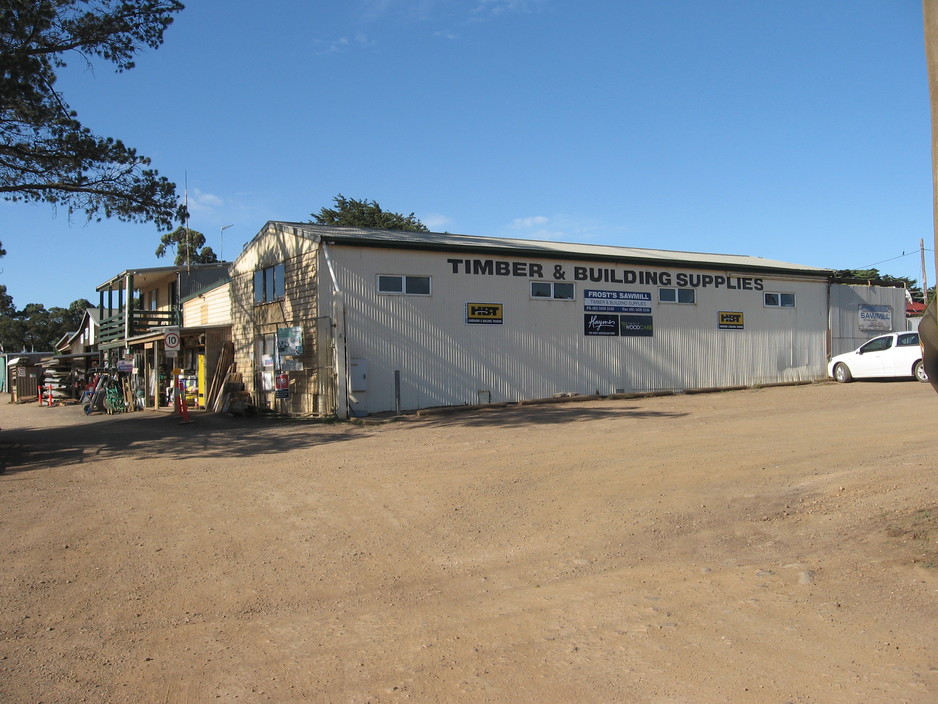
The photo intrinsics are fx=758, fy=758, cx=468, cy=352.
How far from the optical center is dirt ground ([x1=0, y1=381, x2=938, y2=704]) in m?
4.25

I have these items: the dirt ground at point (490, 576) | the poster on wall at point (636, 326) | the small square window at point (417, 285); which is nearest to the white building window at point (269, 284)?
the small square window at point (417, 285)

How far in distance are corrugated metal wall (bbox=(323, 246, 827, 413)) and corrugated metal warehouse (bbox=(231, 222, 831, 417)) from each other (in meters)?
0.04

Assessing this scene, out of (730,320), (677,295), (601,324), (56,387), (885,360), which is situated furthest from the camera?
(56,387)

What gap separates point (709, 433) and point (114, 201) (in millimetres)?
13901

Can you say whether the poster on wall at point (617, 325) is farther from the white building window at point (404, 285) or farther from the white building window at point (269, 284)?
the white building window at point (269, 284)

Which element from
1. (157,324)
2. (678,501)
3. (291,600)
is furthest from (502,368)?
(157,324)

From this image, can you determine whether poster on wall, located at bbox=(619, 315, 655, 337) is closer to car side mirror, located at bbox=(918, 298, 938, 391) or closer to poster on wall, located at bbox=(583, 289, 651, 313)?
poster on wall, located at bbox=(583, 289, 651, 313)

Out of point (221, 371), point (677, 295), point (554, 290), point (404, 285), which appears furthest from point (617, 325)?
point (221, 371)

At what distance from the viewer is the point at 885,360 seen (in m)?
22.3

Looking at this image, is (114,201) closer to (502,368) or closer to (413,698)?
(502,368)

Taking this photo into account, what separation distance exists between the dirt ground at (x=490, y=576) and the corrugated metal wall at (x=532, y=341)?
7473 millimetres

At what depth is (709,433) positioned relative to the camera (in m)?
12.8

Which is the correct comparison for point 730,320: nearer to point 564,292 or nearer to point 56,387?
point 564,292

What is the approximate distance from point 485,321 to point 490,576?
14728 millimetres
